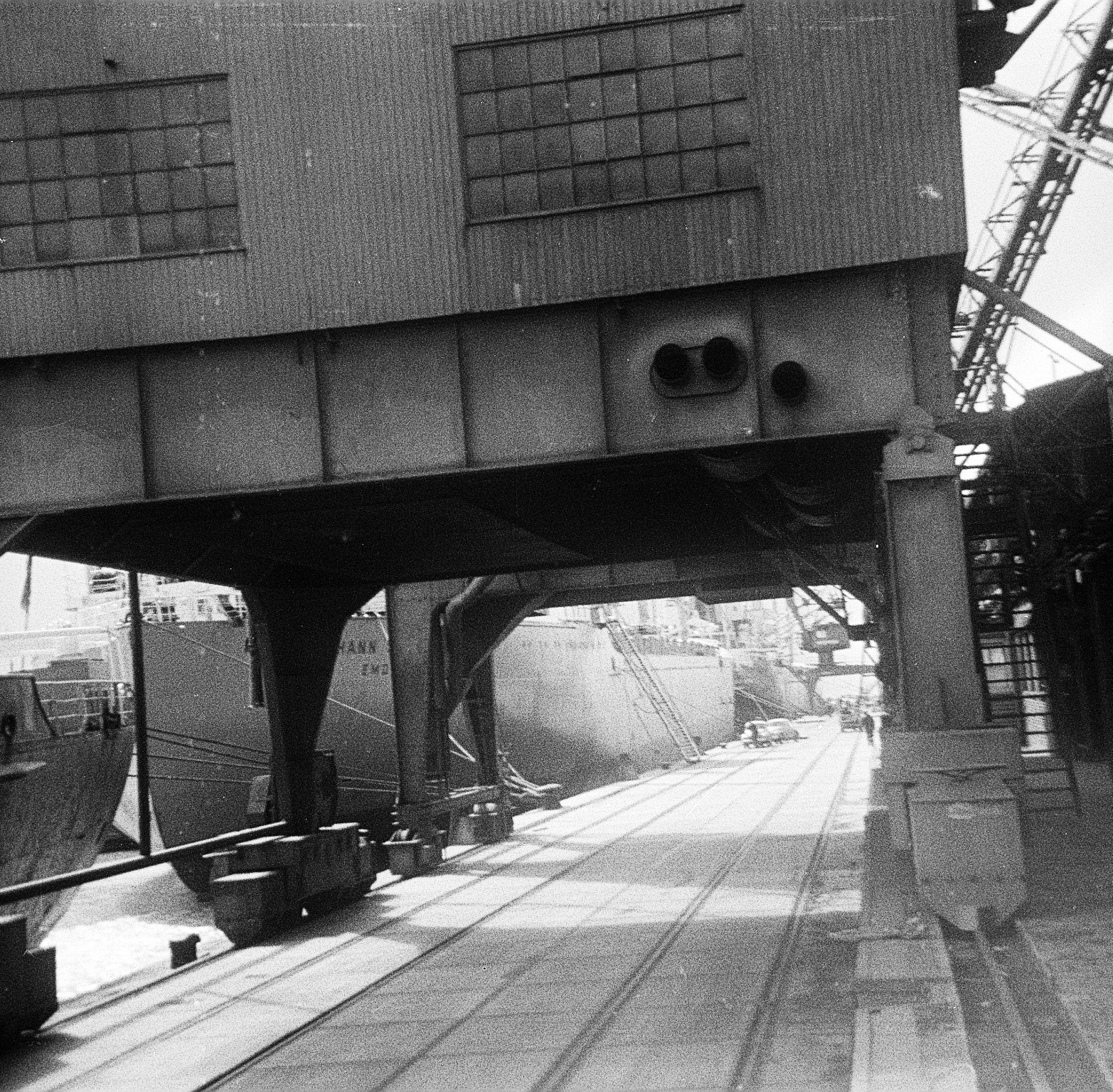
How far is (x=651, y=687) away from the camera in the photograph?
67625mm

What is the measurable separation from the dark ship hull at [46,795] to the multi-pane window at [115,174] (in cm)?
666

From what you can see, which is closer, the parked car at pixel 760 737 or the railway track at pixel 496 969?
the railway track at pixel 496 969

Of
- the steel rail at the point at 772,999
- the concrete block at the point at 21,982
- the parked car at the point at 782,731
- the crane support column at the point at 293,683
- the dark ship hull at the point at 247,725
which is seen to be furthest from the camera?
the parked car at the point at 782,731

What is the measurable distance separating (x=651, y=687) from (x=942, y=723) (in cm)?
5458

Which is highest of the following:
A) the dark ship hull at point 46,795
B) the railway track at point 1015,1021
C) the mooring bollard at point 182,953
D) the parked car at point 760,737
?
the dark ship hull at point 46,795

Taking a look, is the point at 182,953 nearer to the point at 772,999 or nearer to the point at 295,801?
the point at 295,801

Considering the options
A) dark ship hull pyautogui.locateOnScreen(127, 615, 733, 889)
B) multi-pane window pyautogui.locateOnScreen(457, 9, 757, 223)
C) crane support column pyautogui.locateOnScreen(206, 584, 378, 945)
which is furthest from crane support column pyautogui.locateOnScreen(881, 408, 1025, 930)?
dark ship hull pyautogui.locateOnScreen(127, 615, 733, 889)

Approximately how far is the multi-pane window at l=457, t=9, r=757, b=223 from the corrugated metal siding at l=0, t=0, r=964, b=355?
17 centimetres

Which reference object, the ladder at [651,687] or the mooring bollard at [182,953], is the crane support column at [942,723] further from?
the ladder at [651,687]

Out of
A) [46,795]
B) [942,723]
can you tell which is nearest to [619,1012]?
[942,723]

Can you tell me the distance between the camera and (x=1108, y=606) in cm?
2828

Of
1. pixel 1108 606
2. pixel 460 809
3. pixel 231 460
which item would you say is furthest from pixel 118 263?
pixel 1108 606

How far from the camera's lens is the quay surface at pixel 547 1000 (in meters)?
10.1

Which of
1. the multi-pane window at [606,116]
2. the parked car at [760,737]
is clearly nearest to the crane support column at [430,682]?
the multi-pane window at [606,116]
